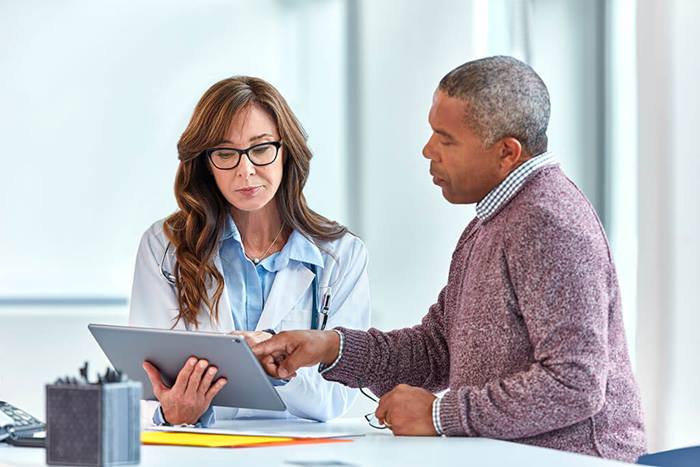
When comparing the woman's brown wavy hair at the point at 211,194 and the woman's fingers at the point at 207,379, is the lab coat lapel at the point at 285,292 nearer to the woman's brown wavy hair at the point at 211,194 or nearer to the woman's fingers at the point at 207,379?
the woman's brown wavy hair at the point at 211,194

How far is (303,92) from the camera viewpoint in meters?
4.77

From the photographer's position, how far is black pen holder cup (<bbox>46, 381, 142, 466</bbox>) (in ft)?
5.65

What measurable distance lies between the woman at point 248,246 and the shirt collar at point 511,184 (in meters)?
0.81

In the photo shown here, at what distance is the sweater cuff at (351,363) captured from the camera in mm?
2502

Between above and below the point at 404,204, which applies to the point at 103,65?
above

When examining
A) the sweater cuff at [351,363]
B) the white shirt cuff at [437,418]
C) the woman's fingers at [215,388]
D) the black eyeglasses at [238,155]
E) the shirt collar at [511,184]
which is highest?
the black eyeglasses at [238,155]

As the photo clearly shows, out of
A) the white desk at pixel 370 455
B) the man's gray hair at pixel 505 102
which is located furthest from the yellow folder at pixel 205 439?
the man's gray hair at pixel 505 102

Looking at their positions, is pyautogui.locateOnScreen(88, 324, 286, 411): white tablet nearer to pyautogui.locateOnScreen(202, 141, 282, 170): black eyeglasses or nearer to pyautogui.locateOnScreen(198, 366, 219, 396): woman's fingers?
pyautogui.locateOnScreen(198, 366, 219, 396): woman's fingers

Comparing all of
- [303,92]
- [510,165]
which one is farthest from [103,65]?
[510,165]

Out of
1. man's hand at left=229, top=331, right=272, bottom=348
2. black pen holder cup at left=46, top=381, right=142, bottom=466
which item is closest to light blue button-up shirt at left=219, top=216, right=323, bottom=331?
man's hand at left=229, top=331, right=272, bottom=348

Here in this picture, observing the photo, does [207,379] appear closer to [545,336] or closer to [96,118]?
[545,336]

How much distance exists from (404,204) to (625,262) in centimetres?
97

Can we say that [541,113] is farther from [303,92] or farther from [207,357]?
[303,92]

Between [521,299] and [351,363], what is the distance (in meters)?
0.57
